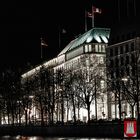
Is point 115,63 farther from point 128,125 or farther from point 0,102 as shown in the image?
point 128,125

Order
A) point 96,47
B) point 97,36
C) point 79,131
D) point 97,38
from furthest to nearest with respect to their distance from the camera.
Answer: point 97,38, point 97,36, point 96,47, point 79,131

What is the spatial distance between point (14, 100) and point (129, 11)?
141 ft

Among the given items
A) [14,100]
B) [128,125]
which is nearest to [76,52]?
[14,100]

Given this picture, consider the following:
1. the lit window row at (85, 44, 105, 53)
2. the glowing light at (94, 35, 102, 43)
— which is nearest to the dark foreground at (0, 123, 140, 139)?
the lit window row at (85, 44, 105, 53)

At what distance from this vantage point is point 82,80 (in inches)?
3853

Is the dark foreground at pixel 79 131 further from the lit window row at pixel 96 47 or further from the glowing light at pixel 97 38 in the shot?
the glowing light at pixel 97 38

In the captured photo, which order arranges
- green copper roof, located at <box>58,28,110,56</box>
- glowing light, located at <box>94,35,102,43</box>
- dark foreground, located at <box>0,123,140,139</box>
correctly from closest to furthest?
dark foreground, located at <box>0,123,140,139</box> → glowing light, located at <box>94,35,102,43</box> → green copper roof, located at <box>58,28,110,56</box>

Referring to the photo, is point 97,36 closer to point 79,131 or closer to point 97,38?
point 97,38

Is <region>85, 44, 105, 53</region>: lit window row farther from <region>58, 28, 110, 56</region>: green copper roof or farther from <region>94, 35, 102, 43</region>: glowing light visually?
<region>94, 35, 102, 43</region>: glowing light

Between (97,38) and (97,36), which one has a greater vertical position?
(97,36)

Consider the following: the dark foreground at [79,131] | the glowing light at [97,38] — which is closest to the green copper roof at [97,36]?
the glowing light at [97,38]

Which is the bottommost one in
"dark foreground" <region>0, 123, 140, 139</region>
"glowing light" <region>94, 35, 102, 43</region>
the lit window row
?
"dark foreground" <region>0, 123, 140, 139</region>

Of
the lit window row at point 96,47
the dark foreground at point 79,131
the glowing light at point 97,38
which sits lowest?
the dark foreground at point 79,131

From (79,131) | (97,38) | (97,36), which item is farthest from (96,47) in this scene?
(79,131)
